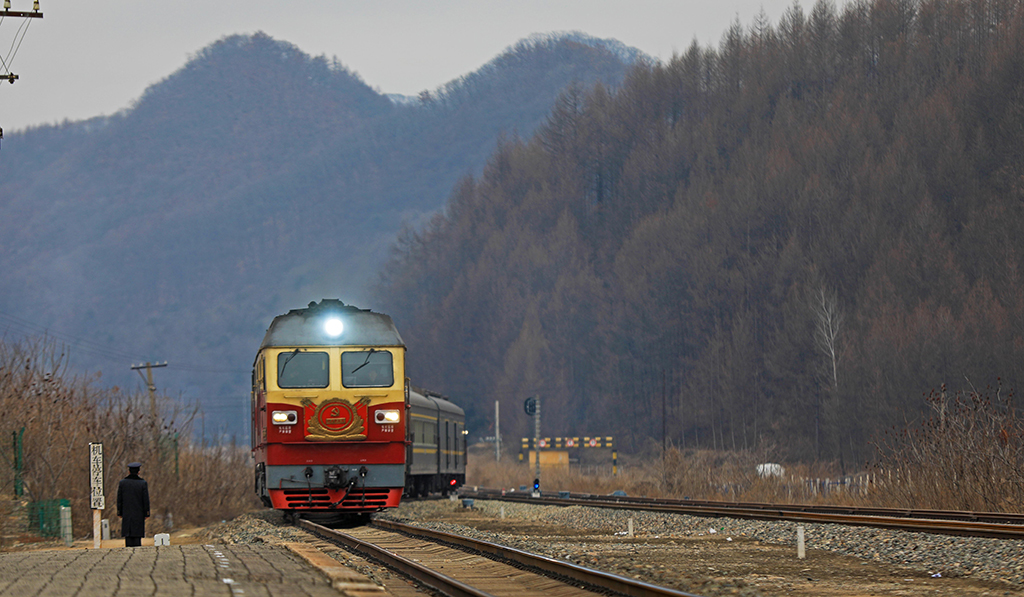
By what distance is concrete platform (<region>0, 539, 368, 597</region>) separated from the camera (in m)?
10.0

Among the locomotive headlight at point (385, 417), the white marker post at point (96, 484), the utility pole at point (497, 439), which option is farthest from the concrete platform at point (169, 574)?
the utility pole at point (497, 439)

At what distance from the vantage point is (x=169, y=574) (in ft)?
37.8

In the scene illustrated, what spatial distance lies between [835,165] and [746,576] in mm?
53350

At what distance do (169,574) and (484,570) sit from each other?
323cm

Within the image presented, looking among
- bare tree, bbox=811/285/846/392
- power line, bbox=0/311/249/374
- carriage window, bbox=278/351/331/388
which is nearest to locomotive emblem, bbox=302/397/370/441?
carriage window, bbox=278/351/331/388

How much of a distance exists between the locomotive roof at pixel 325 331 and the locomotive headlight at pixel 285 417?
132 centimetres

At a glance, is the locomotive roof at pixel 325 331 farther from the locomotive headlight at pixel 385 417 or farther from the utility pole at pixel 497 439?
the utility pole at pixel 497 439

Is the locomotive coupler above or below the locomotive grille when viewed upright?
above

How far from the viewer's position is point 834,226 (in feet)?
200

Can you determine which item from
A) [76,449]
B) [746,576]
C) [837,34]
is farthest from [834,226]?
[746,576]

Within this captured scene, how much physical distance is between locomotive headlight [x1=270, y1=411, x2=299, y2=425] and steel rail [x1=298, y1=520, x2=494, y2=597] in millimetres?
2994

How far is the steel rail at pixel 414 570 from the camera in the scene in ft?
33.6

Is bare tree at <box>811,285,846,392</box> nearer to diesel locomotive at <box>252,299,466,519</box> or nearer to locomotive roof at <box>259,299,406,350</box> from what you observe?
locomotive roof at <box>259,299,406,350</box>

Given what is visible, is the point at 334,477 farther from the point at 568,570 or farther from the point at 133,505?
the point at 568,570
